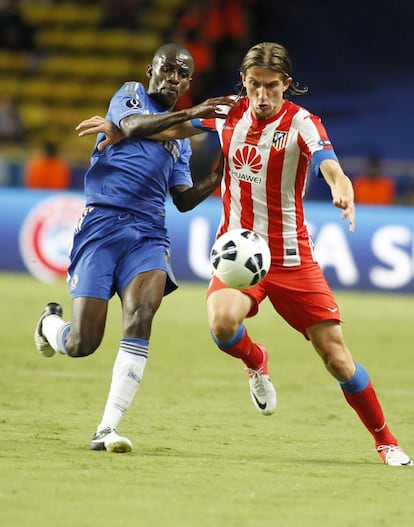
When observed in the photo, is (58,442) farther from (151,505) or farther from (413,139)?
(413,139)

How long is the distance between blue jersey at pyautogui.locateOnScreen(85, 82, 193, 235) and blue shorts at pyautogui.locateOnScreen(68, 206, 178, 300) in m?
0.06

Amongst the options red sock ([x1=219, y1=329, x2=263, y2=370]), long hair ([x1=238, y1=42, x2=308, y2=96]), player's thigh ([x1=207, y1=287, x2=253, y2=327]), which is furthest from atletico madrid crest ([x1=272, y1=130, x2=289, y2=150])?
red sock ([x1=219, y1=329, x2=263, y2=370])

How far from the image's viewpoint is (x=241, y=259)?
616 centimetres

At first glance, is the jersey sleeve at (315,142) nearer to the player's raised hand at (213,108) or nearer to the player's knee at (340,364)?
the player's raised hand at (213,108)

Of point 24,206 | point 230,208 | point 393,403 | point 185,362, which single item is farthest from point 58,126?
point 230,208

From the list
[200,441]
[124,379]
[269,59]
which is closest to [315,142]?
[269,59]

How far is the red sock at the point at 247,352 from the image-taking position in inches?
267

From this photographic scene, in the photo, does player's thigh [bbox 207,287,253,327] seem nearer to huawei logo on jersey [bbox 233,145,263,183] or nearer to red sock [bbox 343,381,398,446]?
huawei logo on jersey [bbox 233,145,263,183]

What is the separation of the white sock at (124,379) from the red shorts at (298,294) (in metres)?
0.51

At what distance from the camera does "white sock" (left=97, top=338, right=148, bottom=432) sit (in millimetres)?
6297

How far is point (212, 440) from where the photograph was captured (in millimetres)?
6844

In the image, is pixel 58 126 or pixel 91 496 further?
pixel 58 126

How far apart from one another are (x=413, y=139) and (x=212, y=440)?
14.6 meters

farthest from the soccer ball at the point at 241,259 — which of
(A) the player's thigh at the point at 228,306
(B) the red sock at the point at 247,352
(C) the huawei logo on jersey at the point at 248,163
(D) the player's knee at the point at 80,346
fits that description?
(D) the player's knee at the point at 80,346
